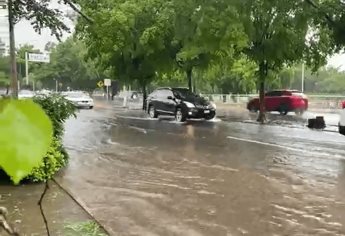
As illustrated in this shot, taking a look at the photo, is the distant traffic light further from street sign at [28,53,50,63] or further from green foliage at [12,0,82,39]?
street sign at [28,53,50,63]

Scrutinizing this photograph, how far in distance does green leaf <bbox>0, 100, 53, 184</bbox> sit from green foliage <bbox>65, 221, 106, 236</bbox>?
200 inches

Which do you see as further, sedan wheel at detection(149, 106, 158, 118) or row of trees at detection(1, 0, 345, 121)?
sedan wheel at detection(149, 106, 158, 118)

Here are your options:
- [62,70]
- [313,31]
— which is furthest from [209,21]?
[62,70]

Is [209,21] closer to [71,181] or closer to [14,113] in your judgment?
[71,181]

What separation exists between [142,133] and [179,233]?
40.6 ft

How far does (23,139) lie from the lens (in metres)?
0.67

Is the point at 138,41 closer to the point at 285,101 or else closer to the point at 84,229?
the point at 285,101

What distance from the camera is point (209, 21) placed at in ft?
56.5

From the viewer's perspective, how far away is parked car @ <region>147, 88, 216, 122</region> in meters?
23.7

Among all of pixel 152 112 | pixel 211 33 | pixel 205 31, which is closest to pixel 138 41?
pixel 152 112

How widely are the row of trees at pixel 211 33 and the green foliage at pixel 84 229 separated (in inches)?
322

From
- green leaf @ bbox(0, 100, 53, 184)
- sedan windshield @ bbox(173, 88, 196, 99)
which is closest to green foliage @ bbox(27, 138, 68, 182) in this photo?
green leaf @ bbox(0, 100, 53, 184)

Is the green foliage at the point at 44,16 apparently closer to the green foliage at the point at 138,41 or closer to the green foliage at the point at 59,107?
the green foliage at the point at 59,107

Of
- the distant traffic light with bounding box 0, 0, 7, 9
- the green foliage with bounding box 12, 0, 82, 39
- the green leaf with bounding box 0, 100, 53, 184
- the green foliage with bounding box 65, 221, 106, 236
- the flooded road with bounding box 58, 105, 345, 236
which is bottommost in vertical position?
the flooded road with bounding box 58, 105, 345, 236
